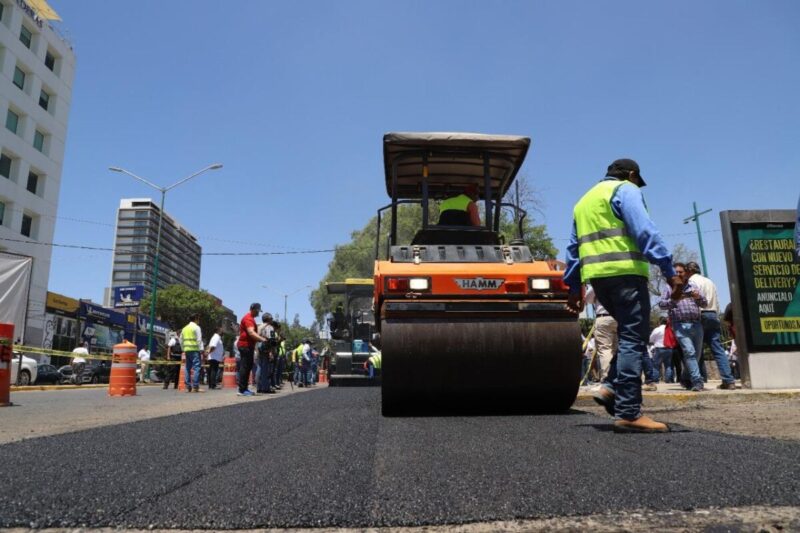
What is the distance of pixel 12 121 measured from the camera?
3225 cm

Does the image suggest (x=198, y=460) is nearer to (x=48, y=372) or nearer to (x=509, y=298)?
(x=509, y=298)

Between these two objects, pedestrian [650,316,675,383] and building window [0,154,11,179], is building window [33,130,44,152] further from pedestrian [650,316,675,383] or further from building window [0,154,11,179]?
pedestrian [650,316,675,383]

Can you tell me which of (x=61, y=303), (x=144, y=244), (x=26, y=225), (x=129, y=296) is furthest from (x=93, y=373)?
(x=144, y=244)

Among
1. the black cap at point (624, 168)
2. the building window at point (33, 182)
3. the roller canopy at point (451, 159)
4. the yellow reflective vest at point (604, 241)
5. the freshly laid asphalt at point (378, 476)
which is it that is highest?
the building window at point (33, 182)

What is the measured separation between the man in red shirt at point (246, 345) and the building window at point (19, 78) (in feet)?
103

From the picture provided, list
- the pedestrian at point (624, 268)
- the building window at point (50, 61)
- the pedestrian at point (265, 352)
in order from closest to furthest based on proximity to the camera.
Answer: the pedestrian at point (624, 268), the pedestrian at point (265, 352), the building window at point (50, 61)

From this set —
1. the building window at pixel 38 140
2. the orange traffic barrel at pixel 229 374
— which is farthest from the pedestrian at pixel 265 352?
the building window at pixel 38 140

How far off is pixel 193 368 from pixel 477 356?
1072cm

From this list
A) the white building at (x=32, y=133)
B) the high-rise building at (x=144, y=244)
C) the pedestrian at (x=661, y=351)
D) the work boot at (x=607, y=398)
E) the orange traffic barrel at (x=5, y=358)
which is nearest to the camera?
the work boot at (x=607, y=398)

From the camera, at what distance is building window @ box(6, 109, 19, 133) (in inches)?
1250

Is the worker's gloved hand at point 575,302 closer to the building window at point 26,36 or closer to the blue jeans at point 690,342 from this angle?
the blue jeans at point 690,342

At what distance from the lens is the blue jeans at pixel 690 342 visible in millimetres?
7184

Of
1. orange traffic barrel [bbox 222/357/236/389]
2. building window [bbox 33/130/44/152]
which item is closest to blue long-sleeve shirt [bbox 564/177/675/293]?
orange traffic barrel [bbox 222/357/236/389]

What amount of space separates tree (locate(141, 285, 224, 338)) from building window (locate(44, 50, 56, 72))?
81.0 ft
